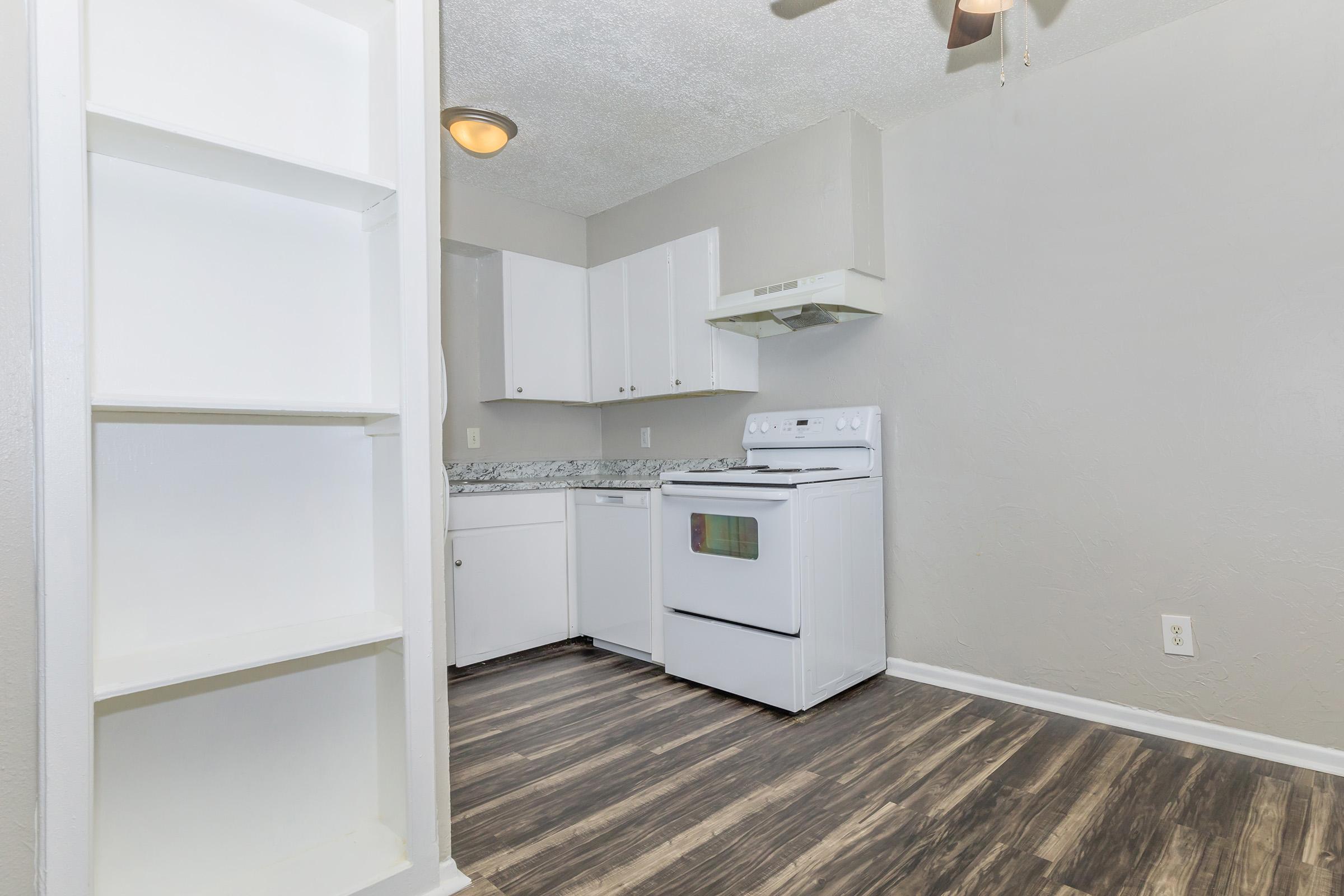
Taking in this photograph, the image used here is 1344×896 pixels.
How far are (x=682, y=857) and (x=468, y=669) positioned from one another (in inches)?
69.3

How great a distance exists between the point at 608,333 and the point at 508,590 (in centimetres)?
Result: 150

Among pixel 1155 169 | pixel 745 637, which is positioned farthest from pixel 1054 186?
pixel 745 637

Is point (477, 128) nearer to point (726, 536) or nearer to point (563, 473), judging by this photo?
point (726, 536)

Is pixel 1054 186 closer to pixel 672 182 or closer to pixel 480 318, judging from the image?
pixel 672 182

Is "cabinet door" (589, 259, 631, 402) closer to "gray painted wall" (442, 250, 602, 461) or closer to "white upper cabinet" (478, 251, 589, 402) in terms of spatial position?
"white upper cabinet" (478, 251, 589, 402)

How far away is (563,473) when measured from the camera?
13.7 ft

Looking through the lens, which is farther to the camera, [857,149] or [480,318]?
[480,318]

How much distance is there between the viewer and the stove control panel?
2.98 m

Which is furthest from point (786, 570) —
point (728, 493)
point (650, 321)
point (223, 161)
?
point (223, 161)

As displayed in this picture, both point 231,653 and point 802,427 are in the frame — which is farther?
point 802,427

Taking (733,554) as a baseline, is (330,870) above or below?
below

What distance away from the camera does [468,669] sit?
314 cm

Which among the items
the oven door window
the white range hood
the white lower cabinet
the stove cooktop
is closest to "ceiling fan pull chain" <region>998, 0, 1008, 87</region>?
the white range hood

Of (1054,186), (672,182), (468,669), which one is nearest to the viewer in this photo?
(1054,186)
